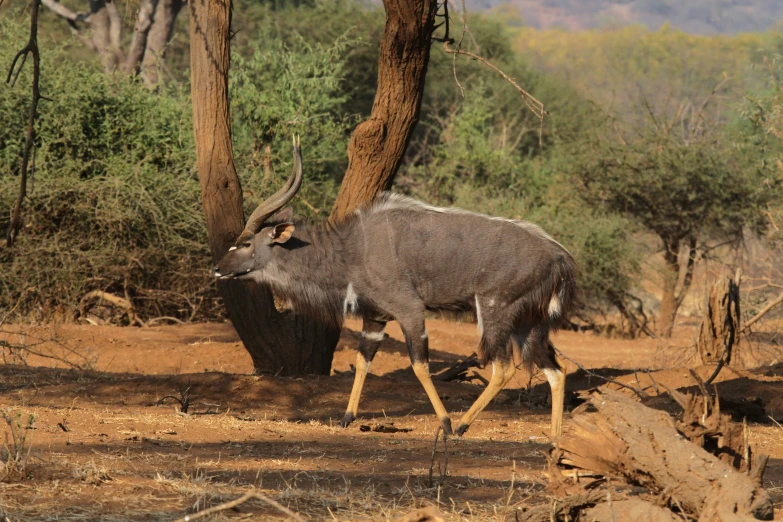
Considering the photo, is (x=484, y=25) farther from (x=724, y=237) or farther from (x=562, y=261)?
(x=562, y=261)

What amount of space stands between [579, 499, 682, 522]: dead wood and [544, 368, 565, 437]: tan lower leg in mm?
3358

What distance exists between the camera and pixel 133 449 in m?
5.29

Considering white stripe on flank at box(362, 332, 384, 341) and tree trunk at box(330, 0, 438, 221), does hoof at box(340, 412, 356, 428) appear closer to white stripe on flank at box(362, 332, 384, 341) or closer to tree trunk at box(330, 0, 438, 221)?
white stripe on flank at box(362, 332, 384, 341)

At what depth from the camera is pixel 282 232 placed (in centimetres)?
773

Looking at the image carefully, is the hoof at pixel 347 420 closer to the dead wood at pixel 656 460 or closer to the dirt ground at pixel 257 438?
the dirt ground at pixel 257 438

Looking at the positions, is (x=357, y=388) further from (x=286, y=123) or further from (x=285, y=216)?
(x=286, y=123)

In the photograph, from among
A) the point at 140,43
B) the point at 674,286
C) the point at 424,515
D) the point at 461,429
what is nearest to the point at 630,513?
the point at 424,515

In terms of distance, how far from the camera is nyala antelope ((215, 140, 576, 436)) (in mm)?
7211

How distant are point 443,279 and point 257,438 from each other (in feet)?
6.44

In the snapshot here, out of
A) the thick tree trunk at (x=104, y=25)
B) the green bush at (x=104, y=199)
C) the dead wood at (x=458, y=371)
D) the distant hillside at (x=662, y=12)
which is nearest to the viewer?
the dead wood at (x=458, y=371)

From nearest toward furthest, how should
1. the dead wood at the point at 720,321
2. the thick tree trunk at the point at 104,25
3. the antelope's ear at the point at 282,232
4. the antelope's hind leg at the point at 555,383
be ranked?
the antelope's hind leg at the point at 555,383 < the antelope's ear at the point at 282,232 < the dead wood at the point at 720,321 < the thick tree trunk at the point at 104,25

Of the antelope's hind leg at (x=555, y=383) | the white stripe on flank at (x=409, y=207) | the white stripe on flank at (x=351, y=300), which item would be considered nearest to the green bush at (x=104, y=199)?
the white stripe on flank at (x=409, y=207)

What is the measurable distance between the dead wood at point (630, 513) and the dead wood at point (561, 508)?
0.04 metres

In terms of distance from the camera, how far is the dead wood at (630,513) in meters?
3.60
